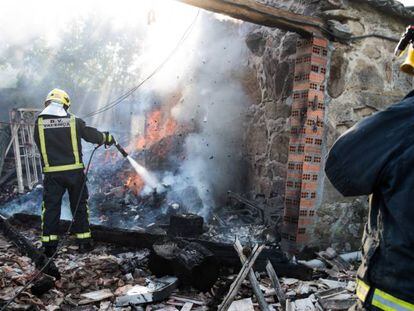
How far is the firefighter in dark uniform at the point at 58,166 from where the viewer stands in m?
5.26

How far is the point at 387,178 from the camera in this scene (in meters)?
1.70

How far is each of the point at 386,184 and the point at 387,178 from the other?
35 millimetres

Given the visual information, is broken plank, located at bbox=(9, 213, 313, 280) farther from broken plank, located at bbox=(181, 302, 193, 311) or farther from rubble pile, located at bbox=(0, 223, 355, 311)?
broken plank, located at bbox=(181, 302, 193, 311)

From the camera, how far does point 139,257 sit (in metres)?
5.32

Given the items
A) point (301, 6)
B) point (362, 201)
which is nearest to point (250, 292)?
point (362, 201)

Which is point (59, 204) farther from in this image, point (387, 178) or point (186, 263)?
point (387, 178)

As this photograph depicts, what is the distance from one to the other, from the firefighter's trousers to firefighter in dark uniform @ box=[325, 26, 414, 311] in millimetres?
4481

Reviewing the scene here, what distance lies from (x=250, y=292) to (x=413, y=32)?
3.37 m

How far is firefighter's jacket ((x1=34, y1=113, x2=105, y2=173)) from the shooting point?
17.5ft

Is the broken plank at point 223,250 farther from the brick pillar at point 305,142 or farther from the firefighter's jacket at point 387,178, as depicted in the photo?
the firefighter's jacket at point 387,178

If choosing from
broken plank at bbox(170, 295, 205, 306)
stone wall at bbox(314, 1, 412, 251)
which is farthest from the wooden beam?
broken plank at bbox(170, 295, 205, 306)

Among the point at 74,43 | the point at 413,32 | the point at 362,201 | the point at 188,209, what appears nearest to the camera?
the point at 413,32

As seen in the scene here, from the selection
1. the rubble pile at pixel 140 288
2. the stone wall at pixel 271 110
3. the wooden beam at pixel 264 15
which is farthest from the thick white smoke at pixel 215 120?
the rubble pile at pixel 140 288

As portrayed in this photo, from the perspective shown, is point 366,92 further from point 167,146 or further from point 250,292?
point 167,146
